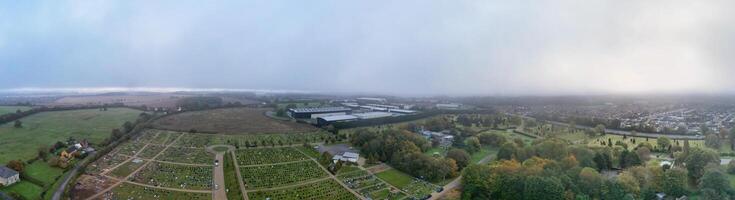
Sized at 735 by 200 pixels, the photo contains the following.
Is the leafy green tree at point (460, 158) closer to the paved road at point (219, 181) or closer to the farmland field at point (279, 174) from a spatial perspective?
the farmland field at point (279, 174)

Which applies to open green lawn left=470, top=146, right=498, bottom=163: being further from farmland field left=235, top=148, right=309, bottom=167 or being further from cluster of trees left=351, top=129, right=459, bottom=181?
farmland field left=235, top=148, right=309, bottom=167

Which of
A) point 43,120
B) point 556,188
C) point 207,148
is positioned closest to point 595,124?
point 556,188

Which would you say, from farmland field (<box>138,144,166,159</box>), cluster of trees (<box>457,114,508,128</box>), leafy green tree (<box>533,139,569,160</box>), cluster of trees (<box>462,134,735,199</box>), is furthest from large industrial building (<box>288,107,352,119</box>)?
cluster of trees (<box>462,134,735,199</box>)

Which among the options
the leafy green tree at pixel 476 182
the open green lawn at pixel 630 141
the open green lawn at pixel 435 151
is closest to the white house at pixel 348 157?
the open green lawn at pixel 435 151

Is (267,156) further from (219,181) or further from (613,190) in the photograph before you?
(613,190)

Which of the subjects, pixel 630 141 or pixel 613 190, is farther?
pixel 630 141

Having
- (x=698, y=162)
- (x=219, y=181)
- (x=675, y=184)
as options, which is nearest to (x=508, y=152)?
(x=675, y=184)
